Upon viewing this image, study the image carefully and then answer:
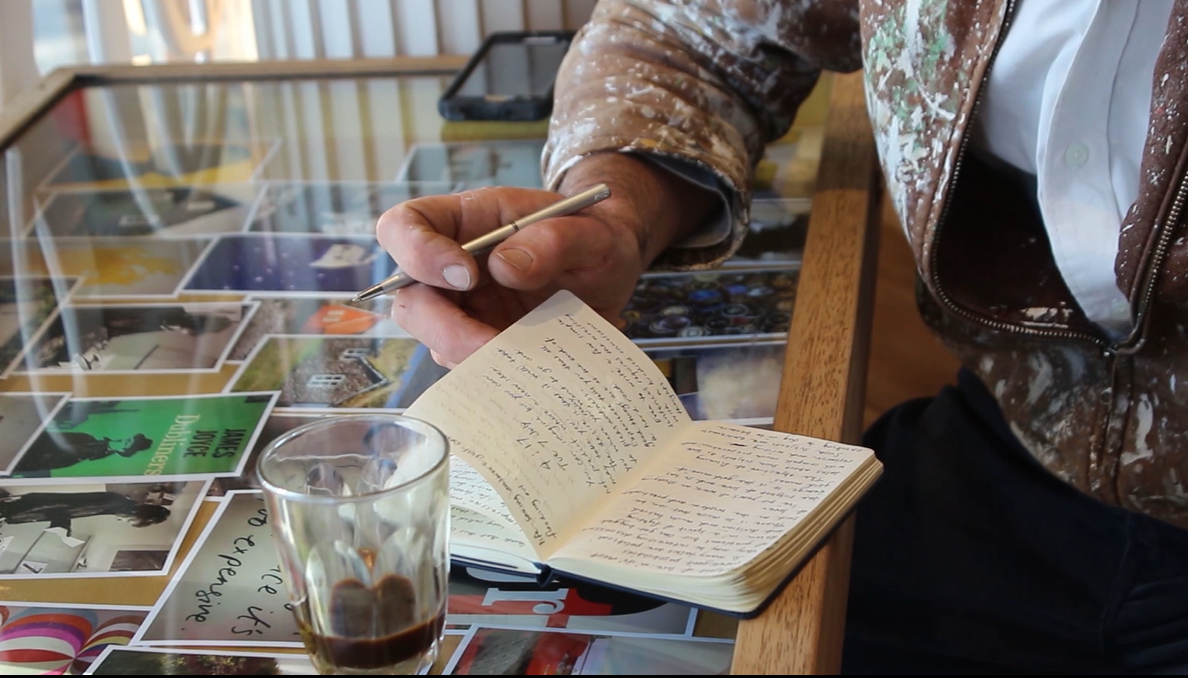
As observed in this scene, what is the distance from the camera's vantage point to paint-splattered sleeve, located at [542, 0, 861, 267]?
77 cm

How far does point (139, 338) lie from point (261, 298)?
0.09 metres

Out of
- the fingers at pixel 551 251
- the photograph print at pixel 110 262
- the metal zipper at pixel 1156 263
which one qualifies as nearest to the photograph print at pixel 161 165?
the photograph print at pixel 110 262

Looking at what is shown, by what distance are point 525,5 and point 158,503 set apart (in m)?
1.01

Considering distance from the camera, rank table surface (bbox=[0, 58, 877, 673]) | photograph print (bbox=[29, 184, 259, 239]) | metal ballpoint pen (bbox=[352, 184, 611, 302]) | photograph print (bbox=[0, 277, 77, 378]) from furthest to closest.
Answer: photograph print (bbox=[29, 184, 259, 239]) → photograph print (bbox=[0, 277, 77, 378]) → metal ballpoint pen (bbox=[352, 184, 611, 302]) → table surface (bbox=[0, 58, 877, 673])

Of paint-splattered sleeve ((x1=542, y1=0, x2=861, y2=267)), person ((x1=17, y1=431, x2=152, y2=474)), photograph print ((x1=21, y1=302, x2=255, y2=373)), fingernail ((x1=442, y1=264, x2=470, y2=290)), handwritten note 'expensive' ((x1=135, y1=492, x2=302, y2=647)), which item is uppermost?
paint-splattered sleeve ((x1=542, y1=0, x2=861, y2=267))

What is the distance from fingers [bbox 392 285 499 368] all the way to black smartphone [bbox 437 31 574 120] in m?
0.49

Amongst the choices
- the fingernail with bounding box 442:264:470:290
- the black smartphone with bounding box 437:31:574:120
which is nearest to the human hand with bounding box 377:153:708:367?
the fingernail with bounding box 442:264:470:290

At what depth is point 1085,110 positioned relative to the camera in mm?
603

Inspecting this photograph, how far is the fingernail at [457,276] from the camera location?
0.59 m

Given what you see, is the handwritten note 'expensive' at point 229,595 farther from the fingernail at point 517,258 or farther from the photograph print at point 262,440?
the fingernail at point 517,258

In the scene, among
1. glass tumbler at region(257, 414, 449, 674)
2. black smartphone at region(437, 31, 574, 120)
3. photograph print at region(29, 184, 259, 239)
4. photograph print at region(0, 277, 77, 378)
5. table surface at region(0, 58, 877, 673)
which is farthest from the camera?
black smartphone at region(437, 31, 574, 120)

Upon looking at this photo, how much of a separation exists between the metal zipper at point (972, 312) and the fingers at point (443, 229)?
25 cm

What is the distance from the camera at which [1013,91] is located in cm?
63

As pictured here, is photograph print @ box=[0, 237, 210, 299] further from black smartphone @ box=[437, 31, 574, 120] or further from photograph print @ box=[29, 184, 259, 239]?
black smartphone @ box=[437, 31, 574, 120]
